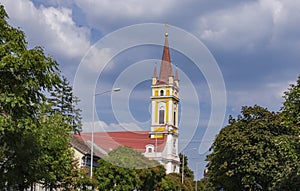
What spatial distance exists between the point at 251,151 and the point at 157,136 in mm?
42403

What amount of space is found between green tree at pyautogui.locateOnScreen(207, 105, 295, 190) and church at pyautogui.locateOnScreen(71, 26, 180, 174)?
6.69m

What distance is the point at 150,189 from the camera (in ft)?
202

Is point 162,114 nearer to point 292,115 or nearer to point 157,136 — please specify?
point 157,136

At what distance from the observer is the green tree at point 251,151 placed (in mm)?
40375

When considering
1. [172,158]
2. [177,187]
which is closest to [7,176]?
[177,187]

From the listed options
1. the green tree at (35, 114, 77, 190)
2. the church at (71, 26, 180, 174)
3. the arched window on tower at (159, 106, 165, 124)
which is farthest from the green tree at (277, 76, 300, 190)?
the arched window on tower at (159, 106, 165, 124)

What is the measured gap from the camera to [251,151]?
40875 millimetres

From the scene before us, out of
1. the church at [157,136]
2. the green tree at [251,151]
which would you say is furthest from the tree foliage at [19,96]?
the green tree at [251,151]

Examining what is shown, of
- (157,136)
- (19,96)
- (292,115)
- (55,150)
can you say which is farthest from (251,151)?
(157,136)

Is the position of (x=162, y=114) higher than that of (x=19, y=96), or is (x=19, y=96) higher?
(x=162, y=114)

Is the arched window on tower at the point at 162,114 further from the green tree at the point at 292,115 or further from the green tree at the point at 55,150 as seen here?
the green tree at the point at 292,115

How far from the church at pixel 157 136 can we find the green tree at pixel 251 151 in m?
6.69

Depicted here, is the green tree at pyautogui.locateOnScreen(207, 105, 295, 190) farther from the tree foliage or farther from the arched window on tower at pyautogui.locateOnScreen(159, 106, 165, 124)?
the arched window on tower at pyautogui.locateOnScreen(159, 106, 165, 124)

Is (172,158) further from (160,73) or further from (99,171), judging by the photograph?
(160,73)
